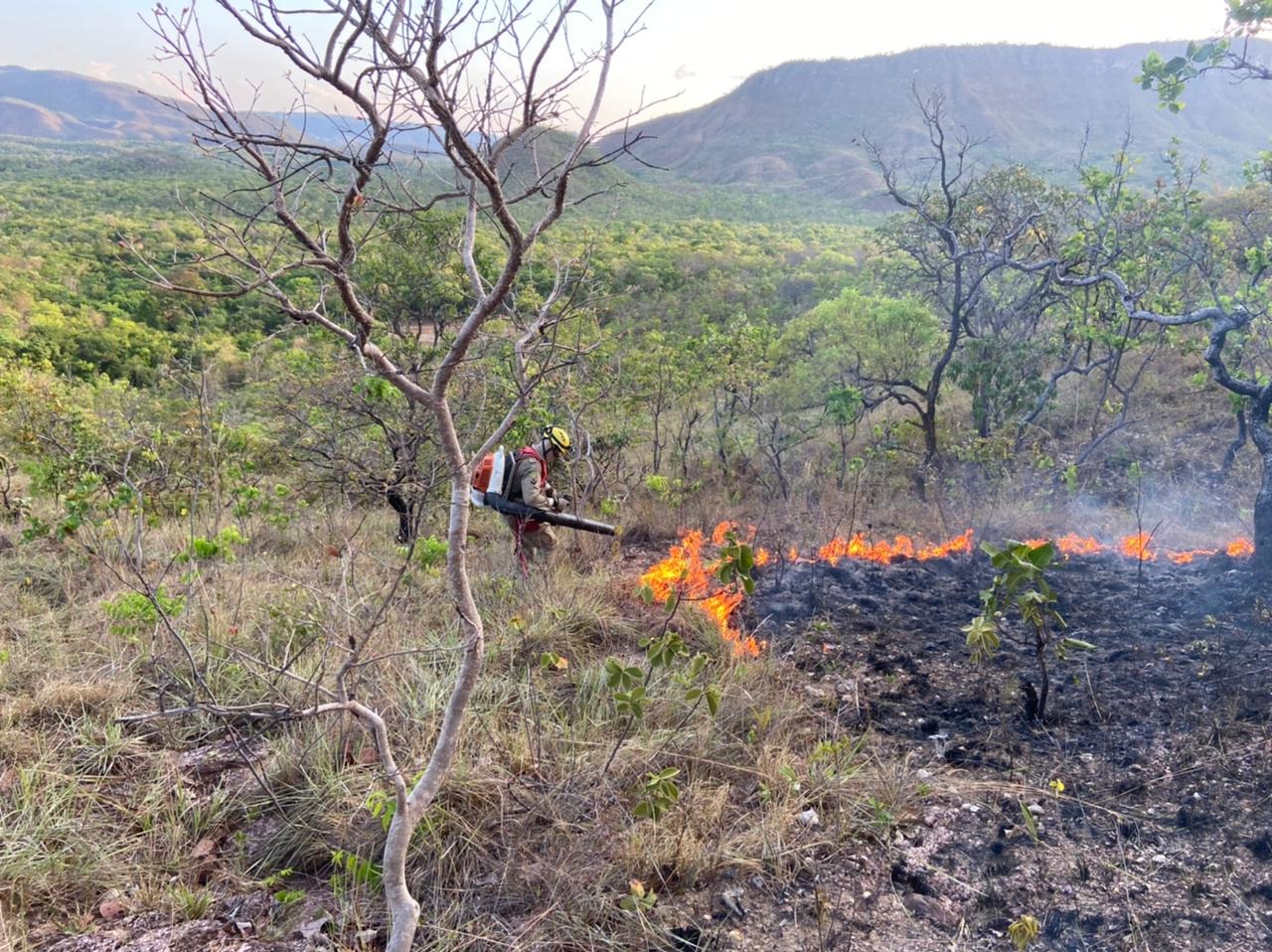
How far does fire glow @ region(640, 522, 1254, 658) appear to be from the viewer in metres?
4.81

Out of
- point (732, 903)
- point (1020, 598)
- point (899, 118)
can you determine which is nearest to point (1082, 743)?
point (1020, 598)

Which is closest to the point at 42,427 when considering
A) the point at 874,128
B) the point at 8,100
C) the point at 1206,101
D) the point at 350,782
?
the point at 350,782

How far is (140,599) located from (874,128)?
296ft

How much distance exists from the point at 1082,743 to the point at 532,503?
3492mm

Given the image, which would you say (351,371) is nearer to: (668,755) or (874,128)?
(668,755)

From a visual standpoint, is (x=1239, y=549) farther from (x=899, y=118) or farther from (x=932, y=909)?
(x=899, y=118)

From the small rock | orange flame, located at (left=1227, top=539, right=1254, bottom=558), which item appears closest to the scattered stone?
the small rock

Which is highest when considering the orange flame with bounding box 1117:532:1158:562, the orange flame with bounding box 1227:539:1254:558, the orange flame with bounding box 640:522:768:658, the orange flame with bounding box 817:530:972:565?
the orange flame with bounding box 1227:539:1254:558

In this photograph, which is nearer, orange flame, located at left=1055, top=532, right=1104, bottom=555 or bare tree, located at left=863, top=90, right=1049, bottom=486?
orange flame, located at left=1055, top=532, right=1104, bottom=555

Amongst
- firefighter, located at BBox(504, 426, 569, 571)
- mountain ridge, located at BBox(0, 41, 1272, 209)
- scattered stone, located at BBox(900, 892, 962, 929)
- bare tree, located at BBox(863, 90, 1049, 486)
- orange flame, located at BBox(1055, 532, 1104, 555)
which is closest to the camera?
scattered stone, located at BBox(900, 892, 962, 929)

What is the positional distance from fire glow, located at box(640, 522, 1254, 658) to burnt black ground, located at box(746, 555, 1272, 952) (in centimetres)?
25

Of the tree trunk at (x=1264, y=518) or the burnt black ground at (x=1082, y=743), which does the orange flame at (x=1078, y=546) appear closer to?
the burnt black ground at (x=1082, y=743)

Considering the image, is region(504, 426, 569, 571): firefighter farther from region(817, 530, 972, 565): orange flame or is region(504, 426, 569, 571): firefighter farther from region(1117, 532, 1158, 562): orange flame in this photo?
region(1117, 532, 1158, 562): orange flame

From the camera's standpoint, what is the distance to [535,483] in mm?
5320
